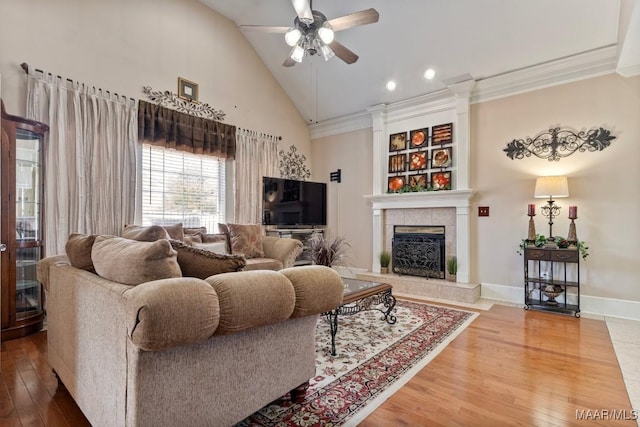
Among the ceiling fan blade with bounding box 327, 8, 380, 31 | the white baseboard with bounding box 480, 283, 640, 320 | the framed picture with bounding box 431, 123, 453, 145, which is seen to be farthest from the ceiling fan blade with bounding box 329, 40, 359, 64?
the white baseboard with bounding box 480, 283, 640, 320

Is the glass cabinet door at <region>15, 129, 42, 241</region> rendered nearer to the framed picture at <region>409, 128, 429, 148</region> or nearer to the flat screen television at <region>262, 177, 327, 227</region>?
the flat screen television at <region>262, 177, 327, 227</region>

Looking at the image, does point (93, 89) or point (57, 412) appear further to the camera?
point (93, 89)

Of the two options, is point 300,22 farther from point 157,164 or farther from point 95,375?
point 95,375

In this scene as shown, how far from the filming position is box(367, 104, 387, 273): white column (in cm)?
527

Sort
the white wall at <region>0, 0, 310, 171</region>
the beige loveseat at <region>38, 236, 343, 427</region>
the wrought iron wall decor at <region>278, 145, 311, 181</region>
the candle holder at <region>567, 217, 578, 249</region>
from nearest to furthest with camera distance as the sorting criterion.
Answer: the beige loveseat at <region>38, 236, 343, 427</region>
the white wall at <region>0, 0, 310, 171</region>
the candle holder at <region>567, 217, 578, 249</region>
the wrought iron wall decor at <region>278, 145, 311, 181</region>

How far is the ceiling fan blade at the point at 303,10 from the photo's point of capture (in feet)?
8.61

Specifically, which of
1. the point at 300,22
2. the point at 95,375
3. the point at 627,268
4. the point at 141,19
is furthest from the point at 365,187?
the point at 95,375

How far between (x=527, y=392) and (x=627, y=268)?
264 centimetres

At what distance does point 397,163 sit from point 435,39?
1.80 metres

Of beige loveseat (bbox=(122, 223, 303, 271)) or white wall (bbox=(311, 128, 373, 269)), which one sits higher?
white wall (bbox=(311, 128, 373, 269))

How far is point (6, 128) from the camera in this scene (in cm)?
278

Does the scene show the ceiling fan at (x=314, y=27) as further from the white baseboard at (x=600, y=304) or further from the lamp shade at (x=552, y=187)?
the white baseboard at (x=600, y=304)

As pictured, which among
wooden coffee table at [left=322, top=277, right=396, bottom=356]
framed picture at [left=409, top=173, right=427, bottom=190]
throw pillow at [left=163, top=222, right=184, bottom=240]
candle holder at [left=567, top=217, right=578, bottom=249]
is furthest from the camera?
framed picture at [left=409, top=173, right=427, bottom=190]

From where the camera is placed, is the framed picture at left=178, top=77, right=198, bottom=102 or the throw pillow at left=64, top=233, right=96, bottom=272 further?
the framed picture at left=178, top=77, right=198, bottom=102
